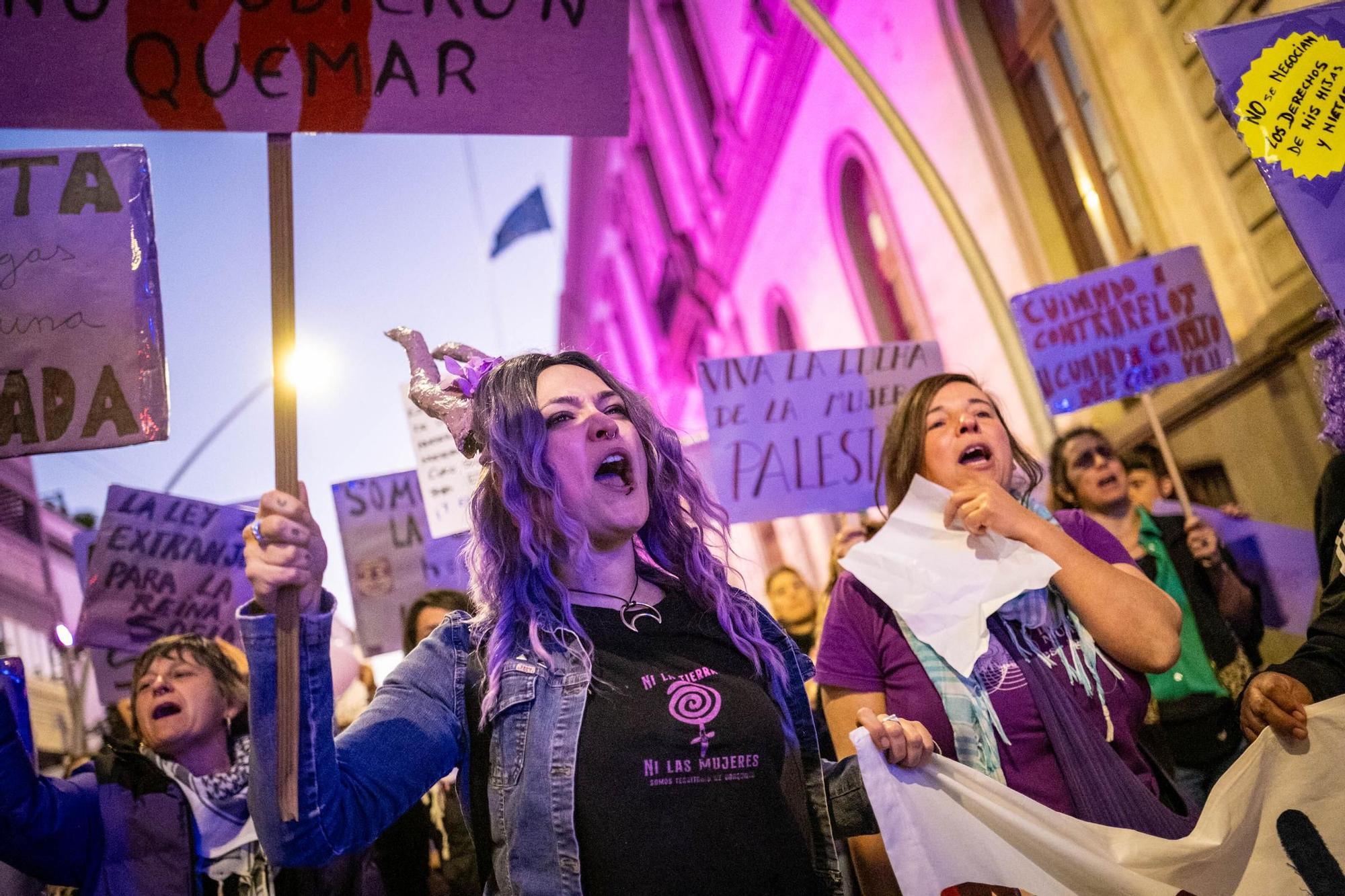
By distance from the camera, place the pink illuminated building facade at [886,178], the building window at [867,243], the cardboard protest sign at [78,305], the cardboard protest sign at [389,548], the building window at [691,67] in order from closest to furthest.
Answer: the cardboard protest sign at [78,305]
the cardboard protest sign at [389,548]
the pink illuminated building facade at [886,178]
the building window at [867,243]
the building window at [691,67]

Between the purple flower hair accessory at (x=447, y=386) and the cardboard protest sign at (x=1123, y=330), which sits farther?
the cardboard protest sign at (x=1123, y=330)

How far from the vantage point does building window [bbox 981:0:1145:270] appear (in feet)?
24.6

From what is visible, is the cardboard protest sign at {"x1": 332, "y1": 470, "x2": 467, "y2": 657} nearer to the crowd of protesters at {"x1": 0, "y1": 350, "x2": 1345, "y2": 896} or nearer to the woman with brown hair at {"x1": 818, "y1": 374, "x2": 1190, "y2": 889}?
the crowd of protesters at {"x1": 0, "y1": 350, "x2": 1345, "y2": 896}

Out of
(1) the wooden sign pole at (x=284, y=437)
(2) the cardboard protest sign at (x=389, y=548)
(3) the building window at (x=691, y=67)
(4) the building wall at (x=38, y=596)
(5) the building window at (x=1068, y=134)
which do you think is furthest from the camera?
(3) the building window at (x=691, y=67)

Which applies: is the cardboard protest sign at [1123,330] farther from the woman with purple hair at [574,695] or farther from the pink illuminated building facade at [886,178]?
the woman with purple hair at [574,695]

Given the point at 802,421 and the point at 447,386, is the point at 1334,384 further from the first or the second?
the point at 802,421

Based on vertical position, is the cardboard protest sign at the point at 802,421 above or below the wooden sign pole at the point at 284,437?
above

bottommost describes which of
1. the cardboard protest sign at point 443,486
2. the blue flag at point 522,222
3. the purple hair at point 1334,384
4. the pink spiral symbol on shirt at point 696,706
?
the pink spiral symbol on shirt at point 696,706

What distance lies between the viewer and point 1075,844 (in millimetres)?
1963

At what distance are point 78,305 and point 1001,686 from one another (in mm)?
3081

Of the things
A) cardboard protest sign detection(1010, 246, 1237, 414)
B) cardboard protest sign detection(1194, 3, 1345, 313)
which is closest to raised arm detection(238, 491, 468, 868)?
cardboard protest sign detection(1194, 3, 1345, 313)

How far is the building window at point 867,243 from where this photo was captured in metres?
10.8

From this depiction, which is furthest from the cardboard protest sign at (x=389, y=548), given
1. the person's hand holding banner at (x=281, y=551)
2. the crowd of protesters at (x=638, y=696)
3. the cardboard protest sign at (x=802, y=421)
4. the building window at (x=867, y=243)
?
the building window at (x=867, y=243)

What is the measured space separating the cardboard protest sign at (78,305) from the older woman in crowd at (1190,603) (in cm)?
330
